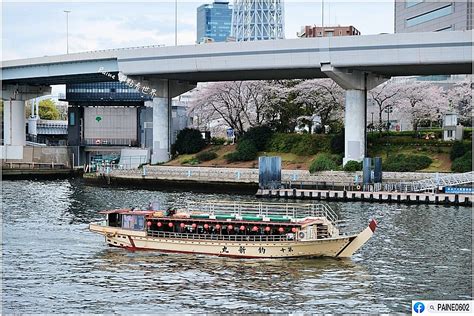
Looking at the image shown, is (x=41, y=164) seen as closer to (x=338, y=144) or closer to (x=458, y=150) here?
(x=338, y=144)

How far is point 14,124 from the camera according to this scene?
118 meters

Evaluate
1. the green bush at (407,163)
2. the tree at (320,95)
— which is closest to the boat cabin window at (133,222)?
the green bush at (407,163)

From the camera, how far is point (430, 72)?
86750mm

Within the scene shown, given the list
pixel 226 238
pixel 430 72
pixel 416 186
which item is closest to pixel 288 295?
pixel 226 238

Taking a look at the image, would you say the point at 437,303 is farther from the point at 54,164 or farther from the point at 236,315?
the point at 54,164

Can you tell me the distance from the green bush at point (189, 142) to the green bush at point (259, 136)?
256 inches

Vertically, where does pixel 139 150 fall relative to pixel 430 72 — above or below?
below

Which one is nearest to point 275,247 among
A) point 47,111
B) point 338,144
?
point 338,144

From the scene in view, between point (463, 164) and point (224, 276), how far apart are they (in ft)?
151

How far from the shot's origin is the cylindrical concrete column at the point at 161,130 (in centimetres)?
9931

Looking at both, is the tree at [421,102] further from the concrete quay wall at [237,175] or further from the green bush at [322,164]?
the concrete quay wall at [237,175]

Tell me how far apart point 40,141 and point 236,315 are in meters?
108

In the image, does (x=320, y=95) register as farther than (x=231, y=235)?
Yes

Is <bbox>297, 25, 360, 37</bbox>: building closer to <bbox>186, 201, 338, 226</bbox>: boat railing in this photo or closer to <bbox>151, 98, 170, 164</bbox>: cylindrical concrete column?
<bbox>151, 98, 170, 164</bbox>: cylindrical concrete column
